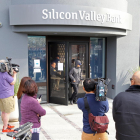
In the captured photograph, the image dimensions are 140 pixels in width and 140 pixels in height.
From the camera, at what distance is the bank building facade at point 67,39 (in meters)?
7.02

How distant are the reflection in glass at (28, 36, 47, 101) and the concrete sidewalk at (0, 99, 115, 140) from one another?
1.15m

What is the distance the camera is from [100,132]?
3182 mm

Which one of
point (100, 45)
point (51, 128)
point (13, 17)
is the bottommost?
point (51, 128)

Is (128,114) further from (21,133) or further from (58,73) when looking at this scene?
(58,73)

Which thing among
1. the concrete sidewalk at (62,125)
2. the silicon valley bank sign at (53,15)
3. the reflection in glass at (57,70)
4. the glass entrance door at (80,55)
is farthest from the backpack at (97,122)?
the glass entrance door at (80,55)

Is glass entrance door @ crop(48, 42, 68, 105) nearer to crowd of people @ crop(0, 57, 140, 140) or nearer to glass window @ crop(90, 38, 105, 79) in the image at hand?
glass window @ crop(90, 38, 105, 79)

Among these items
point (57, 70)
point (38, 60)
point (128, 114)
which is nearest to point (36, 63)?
point (38, 60)

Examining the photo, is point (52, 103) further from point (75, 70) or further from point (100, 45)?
point (100, 45)

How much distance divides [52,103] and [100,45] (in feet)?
11.2

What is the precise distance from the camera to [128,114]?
8.38 feet

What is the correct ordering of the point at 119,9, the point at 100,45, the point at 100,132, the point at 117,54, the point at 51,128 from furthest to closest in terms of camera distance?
1. the point at 100,45
2. the point at 117,54
3. the point at 119,9
4. the point at 51,128
5. the point at 100,132

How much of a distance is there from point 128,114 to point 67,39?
20.9 feet

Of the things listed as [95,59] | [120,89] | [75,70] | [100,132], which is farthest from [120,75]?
[100,132]

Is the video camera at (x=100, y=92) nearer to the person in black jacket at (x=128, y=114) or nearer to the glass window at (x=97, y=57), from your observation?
the person in black jacket at (x=128, y=114)
